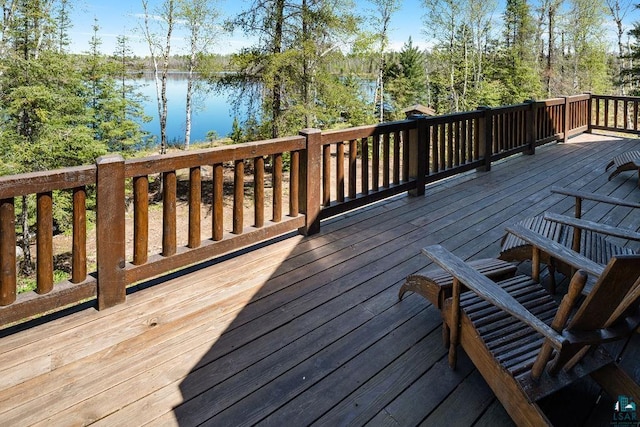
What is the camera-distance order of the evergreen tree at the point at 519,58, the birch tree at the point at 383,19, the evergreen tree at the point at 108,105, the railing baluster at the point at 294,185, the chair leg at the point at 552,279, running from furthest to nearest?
the evergreen tree at the point at 519,58 → the birch tree at the point at 383,19 → the evergreen tree at the point at 108,105 → the railing baluster at the point at 294,185 → the chair leg at the point at 552,279

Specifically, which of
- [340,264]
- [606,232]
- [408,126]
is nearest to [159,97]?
[408,126]

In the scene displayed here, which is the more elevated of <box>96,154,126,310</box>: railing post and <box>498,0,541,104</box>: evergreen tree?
<box>498,0,541,104</box>: evergreen tree

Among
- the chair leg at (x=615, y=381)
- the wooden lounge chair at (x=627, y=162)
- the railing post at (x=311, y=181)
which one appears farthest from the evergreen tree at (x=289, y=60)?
the chair leg at (x=615, y=381)

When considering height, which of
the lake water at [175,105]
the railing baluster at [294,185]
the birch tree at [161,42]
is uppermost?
the birch tree at [161,42]

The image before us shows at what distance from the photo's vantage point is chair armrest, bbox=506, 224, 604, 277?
5.59 feet

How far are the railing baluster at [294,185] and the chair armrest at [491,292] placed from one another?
66.5 inches

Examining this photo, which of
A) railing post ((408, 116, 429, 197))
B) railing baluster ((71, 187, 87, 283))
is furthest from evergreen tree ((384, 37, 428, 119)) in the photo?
railing baluster ((71, 187, 87, 283))

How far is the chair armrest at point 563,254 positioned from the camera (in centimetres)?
170

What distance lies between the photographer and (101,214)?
2.35 metres

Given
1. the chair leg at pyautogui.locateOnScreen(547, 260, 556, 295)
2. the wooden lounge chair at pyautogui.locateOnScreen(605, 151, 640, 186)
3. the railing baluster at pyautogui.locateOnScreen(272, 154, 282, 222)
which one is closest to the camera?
the chair leg at pyautogui.locateOnScreen(547, 260, 556, 295)

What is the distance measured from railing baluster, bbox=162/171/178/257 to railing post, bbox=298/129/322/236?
1095 mm

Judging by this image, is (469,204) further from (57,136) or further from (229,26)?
(57,136)

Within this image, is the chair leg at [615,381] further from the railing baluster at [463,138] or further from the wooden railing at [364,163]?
the railing baluster at [463,138]

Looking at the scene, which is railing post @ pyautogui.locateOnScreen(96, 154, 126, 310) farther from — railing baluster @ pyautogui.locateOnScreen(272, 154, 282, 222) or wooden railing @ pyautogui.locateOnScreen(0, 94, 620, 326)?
railing baluster @ pyautogui.locateOnScreen(272, 154, 282, 222)
